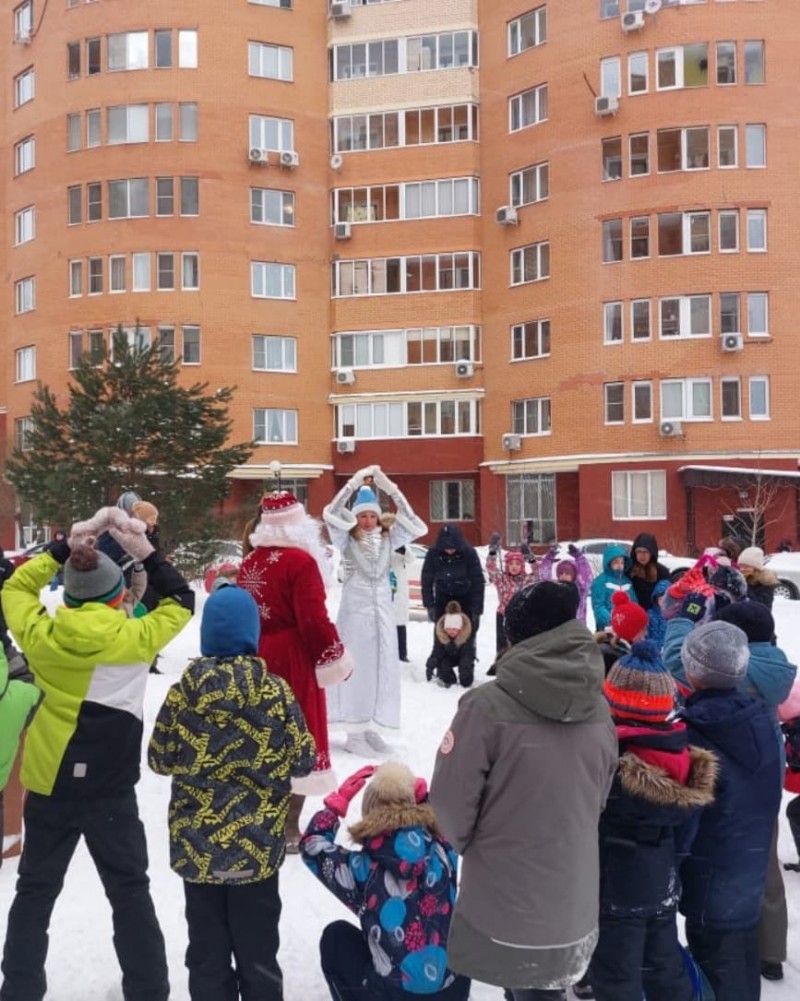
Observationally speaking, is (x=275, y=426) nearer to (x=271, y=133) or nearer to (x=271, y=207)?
(x=271, y=207)

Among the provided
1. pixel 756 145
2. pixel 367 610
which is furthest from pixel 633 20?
pixel 367 610

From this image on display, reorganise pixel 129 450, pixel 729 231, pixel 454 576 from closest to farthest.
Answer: pixel 454 576 < pixel 129 450 < pixel 729 231

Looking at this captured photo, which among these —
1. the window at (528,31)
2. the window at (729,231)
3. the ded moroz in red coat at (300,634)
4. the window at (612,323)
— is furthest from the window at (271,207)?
the ded moroz in red coat at (300,634)

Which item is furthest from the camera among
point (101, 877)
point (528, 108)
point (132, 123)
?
point (132, 123)

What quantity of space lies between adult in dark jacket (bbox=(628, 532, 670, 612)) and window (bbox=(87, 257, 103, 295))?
30386 millimetres

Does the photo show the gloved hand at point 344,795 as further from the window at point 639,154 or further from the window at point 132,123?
the window at point 132,123

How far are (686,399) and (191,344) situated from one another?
17297mm

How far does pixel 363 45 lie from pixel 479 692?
37501 millimetres

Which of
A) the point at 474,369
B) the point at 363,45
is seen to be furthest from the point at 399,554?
the point at 363,45

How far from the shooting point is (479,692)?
10.2 ft

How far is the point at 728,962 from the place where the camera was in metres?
3.66

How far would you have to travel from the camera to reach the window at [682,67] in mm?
31625

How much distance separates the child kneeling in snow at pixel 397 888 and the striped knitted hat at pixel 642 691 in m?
0.77

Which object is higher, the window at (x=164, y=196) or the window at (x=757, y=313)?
the window at (x=164, y=196)
